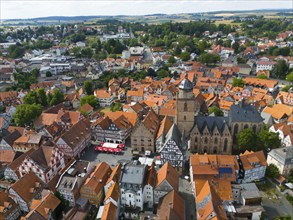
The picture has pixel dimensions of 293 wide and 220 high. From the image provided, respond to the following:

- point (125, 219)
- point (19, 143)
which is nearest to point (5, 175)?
point (19, 143)

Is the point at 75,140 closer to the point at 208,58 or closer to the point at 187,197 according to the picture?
the point at 187,197

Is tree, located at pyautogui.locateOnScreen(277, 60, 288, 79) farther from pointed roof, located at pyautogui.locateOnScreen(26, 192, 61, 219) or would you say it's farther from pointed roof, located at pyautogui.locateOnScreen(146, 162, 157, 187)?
pointed roof, located at pyautogui.locateOnScreen(26, 192, 61, 219)

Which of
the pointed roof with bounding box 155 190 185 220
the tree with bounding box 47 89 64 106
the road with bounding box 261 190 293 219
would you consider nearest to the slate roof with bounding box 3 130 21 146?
the tree with bounding box 47 89 64 106

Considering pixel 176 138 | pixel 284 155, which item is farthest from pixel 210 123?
pixel 284 155

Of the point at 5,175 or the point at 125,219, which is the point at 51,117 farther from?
the point at 125,219

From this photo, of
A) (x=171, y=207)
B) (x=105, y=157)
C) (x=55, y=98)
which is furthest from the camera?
(x=55, y=98)
